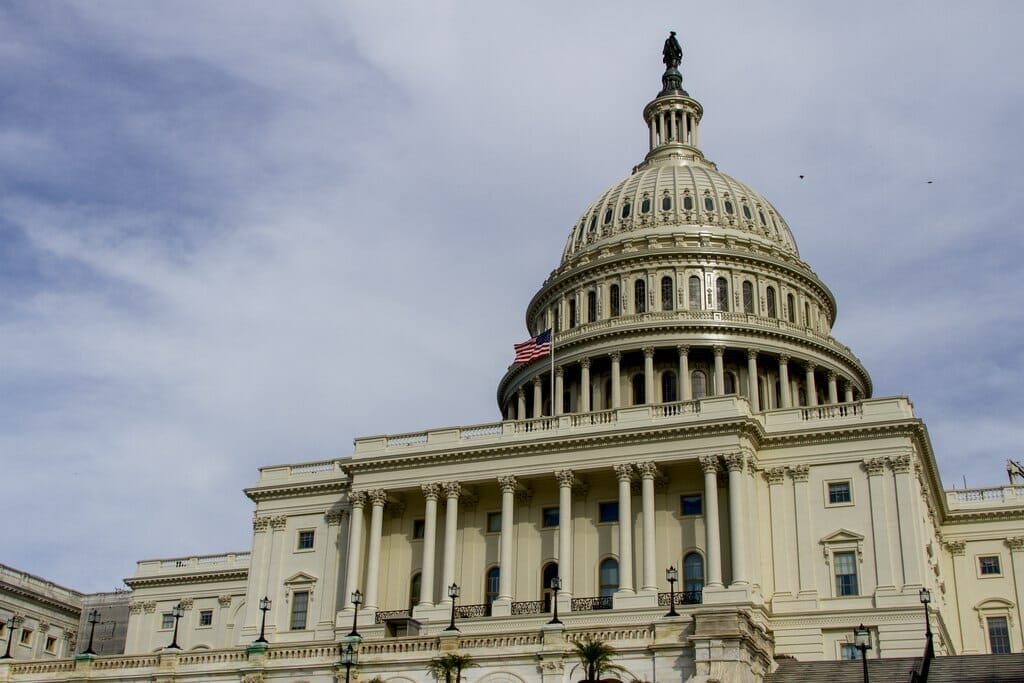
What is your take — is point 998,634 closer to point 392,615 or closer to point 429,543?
point 429,543

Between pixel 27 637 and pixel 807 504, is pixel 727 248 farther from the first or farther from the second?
pixel 27 637

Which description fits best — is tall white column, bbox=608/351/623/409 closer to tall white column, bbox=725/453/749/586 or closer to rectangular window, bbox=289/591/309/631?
tall white column, bbox=725/453/749/586

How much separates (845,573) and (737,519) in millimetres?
6265

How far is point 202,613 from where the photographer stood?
9219 cm

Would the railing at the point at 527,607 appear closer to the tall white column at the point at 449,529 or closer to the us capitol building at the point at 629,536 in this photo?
the us capitol building at the point at 629,536

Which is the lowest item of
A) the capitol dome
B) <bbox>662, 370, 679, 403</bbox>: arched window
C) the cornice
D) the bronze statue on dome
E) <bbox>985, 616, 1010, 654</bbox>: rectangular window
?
<bbox>985, 616, 1010, 654</bbox>: rectangular window

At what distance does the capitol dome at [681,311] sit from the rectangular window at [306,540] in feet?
70.9

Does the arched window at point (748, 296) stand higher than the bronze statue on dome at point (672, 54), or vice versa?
the bronze statue on dome at point (672, 54)

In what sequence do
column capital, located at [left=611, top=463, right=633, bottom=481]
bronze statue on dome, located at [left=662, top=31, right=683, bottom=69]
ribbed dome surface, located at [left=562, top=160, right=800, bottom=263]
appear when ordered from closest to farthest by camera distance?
column capital, located at [left=611, top=463, right=633, bottom=481] < ribbed dome surface, located at [left=562, top=160, right=800, bottom=263] < bronze statue on dome, located at [left=662, top=31, right=683, bottom=69]

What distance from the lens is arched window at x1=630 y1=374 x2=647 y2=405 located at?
92294mm

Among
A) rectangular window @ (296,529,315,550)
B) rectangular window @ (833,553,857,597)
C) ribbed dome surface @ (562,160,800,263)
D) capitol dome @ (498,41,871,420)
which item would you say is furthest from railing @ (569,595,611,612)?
ribbed dome surface @ (562,160,800,263)

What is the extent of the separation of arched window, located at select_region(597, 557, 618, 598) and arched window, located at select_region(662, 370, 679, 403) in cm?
2348

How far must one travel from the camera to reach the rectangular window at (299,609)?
75625mm

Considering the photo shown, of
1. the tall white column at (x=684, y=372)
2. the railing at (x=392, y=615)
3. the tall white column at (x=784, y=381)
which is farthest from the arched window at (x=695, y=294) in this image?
the railing at (x=392, y=615)
